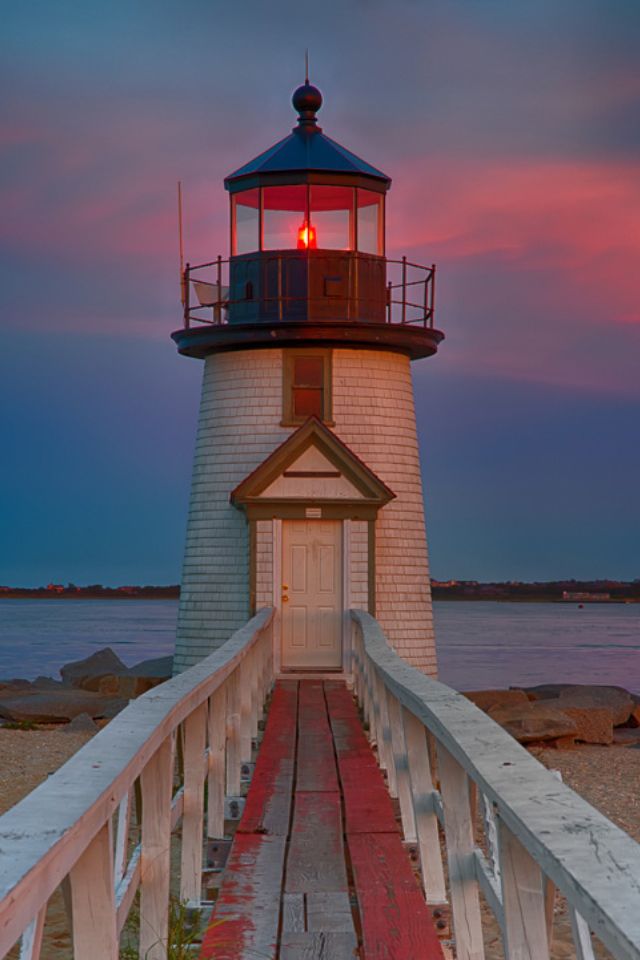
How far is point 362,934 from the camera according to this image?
4.47 meters

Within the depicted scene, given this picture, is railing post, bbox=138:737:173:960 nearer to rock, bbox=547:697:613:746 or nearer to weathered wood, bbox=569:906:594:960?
weathered wood, bbox=569:906:594:960

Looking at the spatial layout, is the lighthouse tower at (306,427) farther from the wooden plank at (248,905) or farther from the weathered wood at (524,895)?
the weathered wood at (524,895)

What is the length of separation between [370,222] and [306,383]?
2249mm

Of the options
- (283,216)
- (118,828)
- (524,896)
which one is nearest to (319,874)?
(118,828)

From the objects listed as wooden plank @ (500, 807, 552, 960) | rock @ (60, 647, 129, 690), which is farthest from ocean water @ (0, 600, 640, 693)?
wooden plank @ (500, 807, 552, 960)

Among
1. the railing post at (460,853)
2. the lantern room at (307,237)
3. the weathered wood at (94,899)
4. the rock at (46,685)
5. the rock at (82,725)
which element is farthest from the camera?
the rock at (46,685)

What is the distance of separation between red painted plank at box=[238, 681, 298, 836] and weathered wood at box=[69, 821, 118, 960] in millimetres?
3279

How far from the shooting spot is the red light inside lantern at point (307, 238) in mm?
16953

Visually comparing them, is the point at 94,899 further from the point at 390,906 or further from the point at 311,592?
the point at 311,592

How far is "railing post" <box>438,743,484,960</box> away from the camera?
424 centimetres

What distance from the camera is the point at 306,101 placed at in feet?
58.6

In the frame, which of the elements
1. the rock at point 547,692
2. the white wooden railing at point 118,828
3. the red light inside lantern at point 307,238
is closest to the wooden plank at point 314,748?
the white wooden railing at point 118,828

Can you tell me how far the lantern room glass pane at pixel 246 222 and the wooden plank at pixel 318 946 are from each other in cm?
1336

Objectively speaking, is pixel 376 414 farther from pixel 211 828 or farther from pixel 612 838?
pixel 612 838
